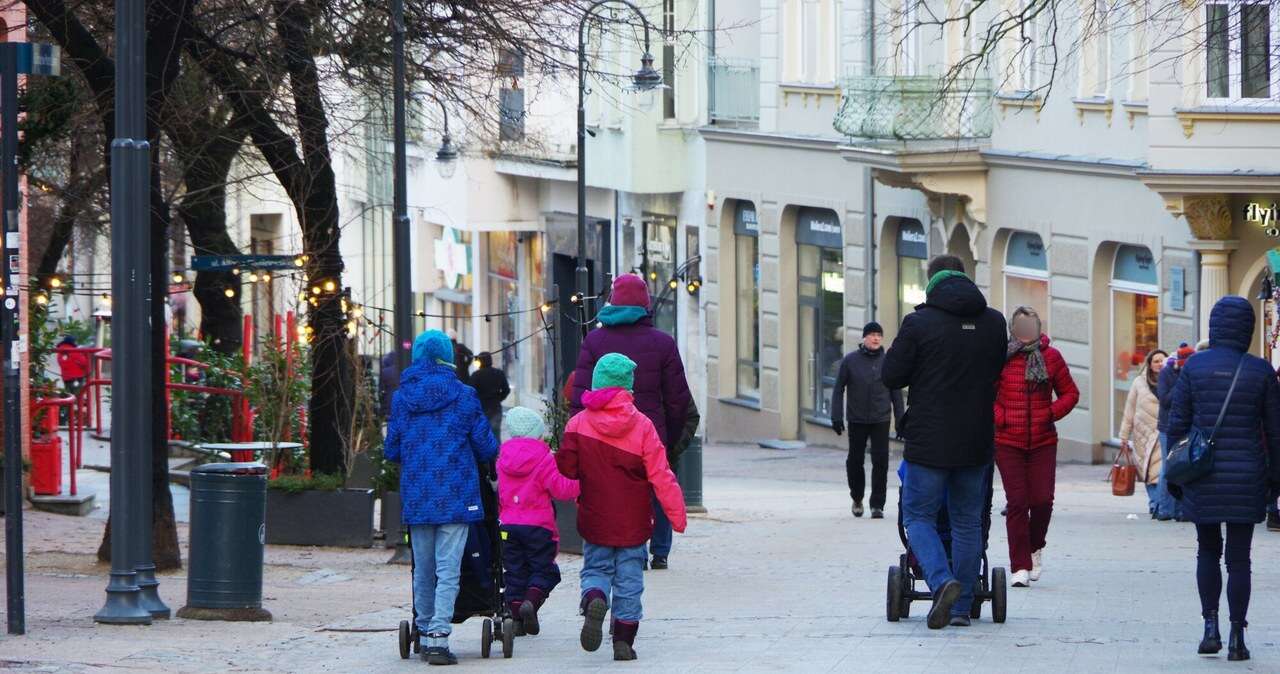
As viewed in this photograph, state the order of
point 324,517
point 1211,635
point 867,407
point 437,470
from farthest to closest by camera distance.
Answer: point 867,407, point 324,517, point 437,470, point 1211,635

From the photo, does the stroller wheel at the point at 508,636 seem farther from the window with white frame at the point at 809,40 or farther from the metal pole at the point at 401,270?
the window with white frame at the point at 809,40

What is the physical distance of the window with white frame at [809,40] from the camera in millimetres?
35584

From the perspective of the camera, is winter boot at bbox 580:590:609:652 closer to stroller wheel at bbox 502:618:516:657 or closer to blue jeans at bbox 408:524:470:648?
stroller wheel at bbox 502:618:516:657

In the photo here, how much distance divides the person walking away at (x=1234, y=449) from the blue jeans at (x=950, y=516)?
46.1 inches

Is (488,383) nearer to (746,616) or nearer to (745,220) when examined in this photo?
(745,220)

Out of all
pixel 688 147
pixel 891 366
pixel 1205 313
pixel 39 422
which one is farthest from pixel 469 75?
pixel 688 147

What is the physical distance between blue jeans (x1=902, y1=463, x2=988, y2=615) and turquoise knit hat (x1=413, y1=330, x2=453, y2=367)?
2.37 m

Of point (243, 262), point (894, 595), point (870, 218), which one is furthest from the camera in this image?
point (870, 218)

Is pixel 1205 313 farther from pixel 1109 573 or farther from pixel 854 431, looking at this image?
pixel 1109 573

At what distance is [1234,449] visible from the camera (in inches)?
420

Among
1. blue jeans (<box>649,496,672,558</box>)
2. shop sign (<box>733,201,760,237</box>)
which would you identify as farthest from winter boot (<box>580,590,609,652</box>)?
shop sign (<box>733,201,760,237</box>)

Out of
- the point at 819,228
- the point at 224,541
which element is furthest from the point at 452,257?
the point at 224,541

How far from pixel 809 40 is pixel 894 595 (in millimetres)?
25062

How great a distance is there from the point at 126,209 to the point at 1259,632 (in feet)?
21.4
